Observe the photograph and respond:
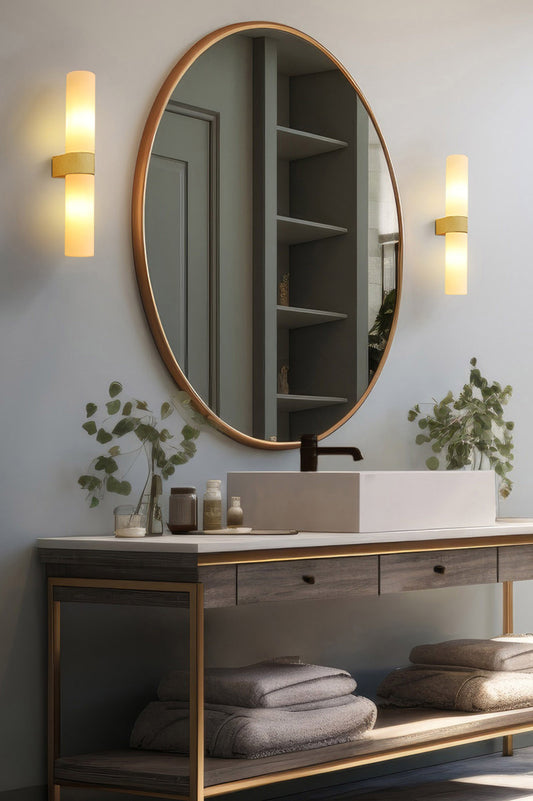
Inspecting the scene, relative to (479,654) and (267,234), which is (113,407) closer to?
(267,234)

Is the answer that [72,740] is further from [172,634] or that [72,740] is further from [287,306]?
[287,306]

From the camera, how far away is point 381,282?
338cm

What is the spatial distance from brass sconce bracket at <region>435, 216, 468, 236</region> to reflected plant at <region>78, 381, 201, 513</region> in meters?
1.16

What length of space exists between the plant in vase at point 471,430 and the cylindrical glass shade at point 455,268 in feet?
0.84

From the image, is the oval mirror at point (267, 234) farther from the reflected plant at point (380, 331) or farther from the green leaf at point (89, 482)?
the green leaf at point (89, 482)

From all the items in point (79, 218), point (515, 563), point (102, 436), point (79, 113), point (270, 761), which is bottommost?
point (270, 761)

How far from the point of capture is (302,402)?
3137mm

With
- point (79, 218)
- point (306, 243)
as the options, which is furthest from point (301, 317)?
point (79, 218)

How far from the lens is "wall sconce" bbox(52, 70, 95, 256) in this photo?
2584mm

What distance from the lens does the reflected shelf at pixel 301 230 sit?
3.10 m

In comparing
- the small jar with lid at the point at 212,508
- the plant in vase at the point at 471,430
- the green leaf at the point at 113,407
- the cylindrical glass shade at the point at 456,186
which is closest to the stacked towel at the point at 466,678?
the plant in vase at the point at 471,430

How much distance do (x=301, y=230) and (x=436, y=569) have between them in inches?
39.6

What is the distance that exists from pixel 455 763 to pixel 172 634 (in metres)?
1.20

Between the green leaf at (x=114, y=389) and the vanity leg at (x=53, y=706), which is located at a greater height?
the green leaf at (x=114, y=389)
